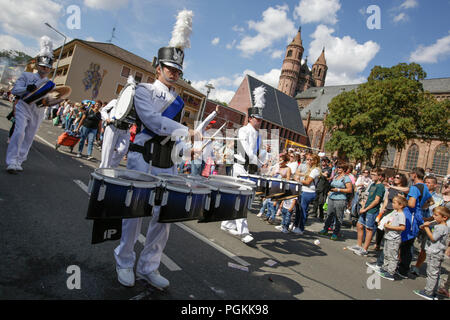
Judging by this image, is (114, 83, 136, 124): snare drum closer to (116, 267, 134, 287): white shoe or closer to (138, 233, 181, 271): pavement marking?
(116, 267, 134, 287): white shoe

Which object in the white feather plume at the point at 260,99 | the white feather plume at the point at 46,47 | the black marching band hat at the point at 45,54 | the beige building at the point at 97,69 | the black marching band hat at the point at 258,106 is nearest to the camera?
the black marching band hat at the point at 258,106

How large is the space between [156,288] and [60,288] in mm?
874

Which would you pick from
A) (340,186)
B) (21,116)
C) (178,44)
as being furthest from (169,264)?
(340,186)

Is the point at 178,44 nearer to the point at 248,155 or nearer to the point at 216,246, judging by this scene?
the point at 248,155

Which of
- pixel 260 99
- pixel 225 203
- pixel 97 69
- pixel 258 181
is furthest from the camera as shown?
pixel 97 69

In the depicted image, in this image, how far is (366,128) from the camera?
35969mm

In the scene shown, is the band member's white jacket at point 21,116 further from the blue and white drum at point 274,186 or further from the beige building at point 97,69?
the beige building at point 97,69

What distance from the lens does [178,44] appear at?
124 inches

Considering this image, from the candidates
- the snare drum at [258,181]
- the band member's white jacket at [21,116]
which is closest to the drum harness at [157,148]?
the snare drum at [258,181]

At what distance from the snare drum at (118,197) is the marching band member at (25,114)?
4973 mm

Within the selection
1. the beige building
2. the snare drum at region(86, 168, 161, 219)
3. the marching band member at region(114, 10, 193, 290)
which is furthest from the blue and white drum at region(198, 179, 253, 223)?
the beige building

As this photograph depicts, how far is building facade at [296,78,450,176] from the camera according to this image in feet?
156

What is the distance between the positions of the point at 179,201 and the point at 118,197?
20.8 inches

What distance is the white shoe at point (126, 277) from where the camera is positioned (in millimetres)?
2855
